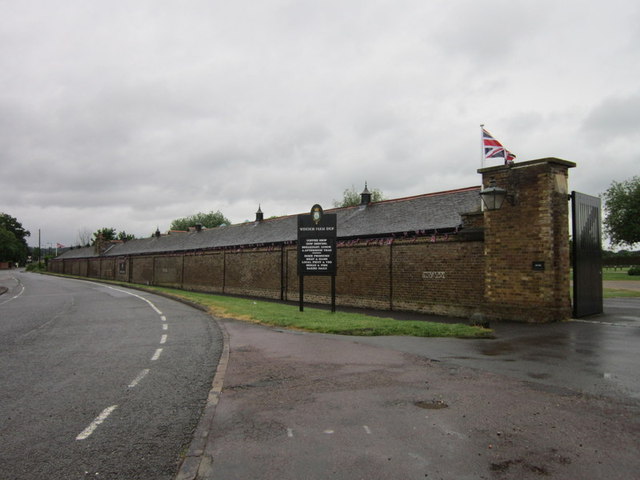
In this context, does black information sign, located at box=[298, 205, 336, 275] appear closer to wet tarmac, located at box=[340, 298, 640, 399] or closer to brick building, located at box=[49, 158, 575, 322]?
brick building, located at box=[49, 158, 575, 322]

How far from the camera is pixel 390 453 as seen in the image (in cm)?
401

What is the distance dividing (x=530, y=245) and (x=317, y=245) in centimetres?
713

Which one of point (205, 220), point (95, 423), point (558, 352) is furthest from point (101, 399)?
point (205, 220)

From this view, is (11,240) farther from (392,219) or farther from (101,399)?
(101,399)

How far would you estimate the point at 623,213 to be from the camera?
5153 centimetres

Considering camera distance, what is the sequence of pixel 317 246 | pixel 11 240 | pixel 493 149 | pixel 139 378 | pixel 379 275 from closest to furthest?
pixel 139 378
pixel 493 149
pixel 317 246
pixel 379 275
pixel 11 240

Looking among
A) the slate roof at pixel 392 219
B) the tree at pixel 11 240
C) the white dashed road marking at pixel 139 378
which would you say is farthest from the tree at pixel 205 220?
the white dashed road marking at pixel 139 378

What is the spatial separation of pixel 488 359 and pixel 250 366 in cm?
414

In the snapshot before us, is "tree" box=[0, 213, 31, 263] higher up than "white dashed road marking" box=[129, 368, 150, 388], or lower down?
higher up

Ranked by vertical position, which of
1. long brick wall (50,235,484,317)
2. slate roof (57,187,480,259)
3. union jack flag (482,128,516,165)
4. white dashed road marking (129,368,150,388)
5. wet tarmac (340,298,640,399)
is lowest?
white dashed road marking (129,368,150,388)

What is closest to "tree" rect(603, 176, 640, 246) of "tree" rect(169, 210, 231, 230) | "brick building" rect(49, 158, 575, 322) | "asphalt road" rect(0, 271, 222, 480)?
"brick building" rect(49, 158, 575, 322)

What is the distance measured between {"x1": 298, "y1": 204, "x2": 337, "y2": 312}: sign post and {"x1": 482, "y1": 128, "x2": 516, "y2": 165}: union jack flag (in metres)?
5.58

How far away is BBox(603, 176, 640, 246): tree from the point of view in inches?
1969

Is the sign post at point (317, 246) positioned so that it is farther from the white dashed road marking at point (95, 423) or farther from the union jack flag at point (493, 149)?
the white dashed road marking at point (95, 423)
